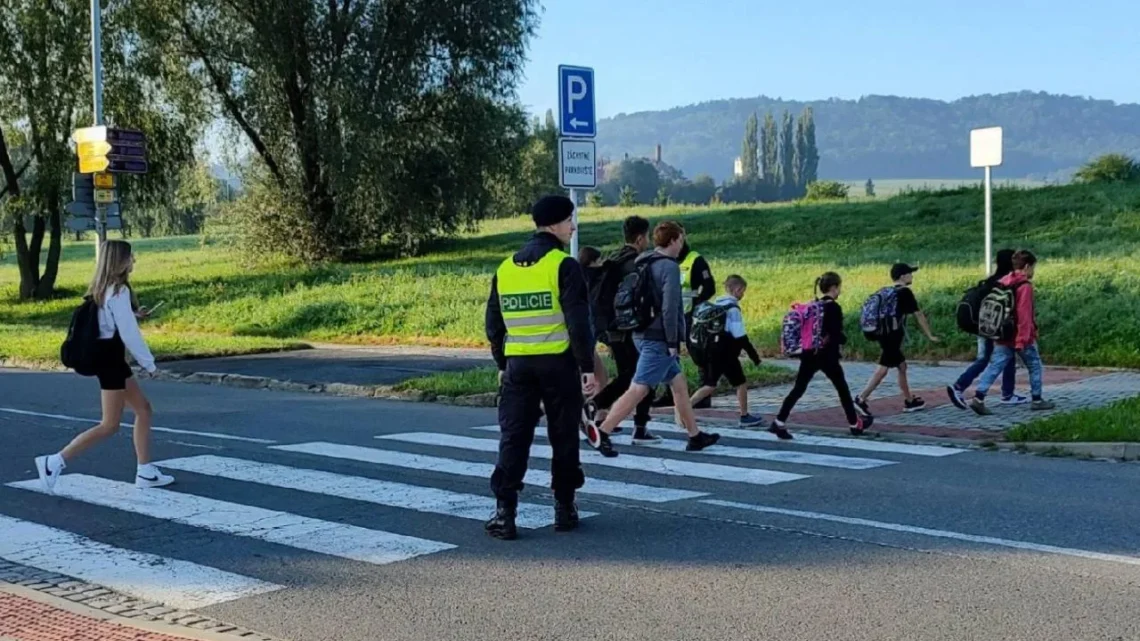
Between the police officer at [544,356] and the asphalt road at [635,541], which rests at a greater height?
the police officer at [544,356]

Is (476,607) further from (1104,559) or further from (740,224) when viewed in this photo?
(740,224)

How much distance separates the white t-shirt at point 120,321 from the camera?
838 cm

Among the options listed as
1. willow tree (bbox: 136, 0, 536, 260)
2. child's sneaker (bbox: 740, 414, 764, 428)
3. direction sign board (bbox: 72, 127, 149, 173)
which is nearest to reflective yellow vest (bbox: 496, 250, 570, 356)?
child's sneaker (bbox: 740, 414, 764, 428)

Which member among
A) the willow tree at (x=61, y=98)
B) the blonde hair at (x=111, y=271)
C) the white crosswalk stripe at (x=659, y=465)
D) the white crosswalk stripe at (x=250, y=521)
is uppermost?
the willow tree at (x=61, y=98)

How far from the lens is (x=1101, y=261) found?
2250 centimetres

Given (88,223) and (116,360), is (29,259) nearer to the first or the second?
(88,223)

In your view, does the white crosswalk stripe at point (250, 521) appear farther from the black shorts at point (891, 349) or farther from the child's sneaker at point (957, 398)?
the child's sneaker at point (957, 398)

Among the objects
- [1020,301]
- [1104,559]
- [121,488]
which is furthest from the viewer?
[1020,301]

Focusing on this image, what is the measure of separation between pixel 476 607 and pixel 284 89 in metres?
33.8

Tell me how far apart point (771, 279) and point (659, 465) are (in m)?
16.6

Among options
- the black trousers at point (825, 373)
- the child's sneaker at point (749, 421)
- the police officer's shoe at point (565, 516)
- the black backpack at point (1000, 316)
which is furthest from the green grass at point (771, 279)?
the police officer's shoe at point (565, 516)

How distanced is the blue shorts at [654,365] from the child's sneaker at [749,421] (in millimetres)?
2262

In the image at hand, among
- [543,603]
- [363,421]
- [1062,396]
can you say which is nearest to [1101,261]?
[1062,396]

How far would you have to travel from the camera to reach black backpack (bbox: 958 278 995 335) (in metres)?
12.6
